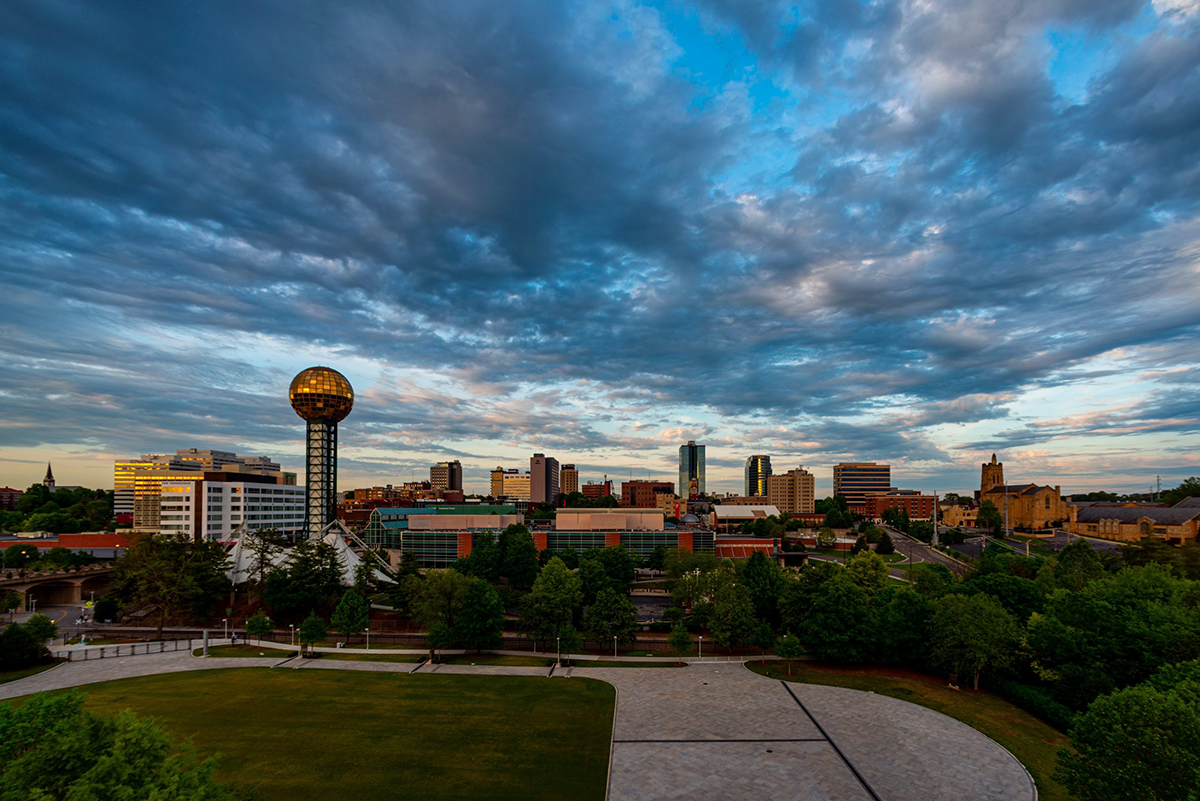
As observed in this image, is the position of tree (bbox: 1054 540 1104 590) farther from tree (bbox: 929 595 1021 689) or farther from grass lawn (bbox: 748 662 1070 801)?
grass lawn (bbox: 748 662 1070 801)

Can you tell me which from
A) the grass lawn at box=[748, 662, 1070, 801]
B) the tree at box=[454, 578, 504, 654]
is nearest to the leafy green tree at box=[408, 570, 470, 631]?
the tree at box=[454, 578, 504, 654]

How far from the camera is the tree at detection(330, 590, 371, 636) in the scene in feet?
187

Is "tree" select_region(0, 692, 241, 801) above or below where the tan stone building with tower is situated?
above

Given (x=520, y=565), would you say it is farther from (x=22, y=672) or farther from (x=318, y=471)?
(x=22, y=672)

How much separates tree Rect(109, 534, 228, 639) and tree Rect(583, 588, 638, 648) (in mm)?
46361

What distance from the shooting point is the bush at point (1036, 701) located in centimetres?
3819

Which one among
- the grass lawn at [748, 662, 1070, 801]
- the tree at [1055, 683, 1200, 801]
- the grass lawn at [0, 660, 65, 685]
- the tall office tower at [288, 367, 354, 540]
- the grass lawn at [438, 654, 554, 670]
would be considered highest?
the tall office tower at [288, 367, 354, 540]

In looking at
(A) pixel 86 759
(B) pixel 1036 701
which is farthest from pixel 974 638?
(A) pixel 86 759

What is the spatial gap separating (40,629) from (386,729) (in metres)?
40.6

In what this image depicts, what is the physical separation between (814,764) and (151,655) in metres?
60.5

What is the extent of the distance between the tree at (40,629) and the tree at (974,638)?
259ft

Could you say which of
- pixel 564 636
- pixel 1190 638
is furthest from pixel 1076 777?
pixel 564 636

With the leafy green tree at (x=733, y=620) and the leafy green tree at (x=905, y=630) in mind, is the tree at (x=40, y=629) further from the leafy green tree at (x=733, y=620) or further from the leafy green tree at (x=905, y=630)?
the leafy green tree at (x=905, y=630)

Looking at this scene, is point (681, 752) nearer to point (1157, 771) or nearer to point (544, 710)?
point (544, 710)
